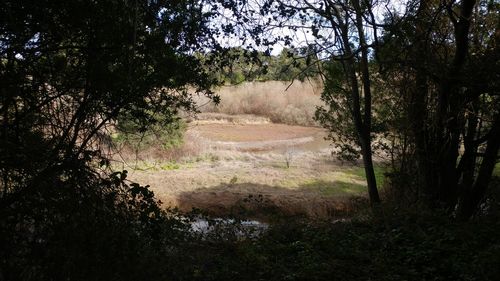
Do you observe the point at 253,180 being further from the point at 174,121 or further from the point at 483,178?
the point at 174,121

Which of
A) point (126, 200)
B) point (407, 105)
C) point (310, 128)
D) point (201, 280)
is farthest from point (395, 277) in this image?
point (310, 128)

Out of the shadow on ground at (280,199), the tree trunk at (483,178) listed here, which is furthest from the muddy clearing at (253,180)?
the tree trunk at (483,178)

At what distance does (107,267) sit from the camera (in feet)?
9.07

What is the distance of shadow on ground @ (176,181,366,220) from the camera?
42.8 feet

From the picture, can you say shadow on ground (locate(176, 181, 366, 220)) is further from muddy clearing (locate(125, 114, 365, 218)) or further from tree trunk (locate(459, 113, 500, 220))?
tree trunk (locate(459, 113, 500, 220))

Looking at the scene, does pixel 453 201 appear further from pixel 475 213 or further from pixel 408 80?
pixel 408 80

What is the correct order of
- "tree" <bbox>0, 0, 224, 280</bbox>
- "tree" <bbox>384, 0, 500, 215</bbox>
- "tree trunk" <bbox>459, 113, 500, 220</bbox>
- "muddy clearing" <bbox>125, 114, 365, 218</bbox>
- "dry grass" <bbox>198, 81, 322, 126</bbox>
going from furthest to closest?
"dry grass" <bbox>198, 81, 322, 126</bbox>
"muddy clearing" <bbox>125, 114, 365, 218</bbox>
"tree trunk" <bbox>459, 113, 500, 220</bbox>
"tree" <bbox>384, 0, 500, 215</bbox>
"tree" <bbox>0, 0, 224, 280</bbox>

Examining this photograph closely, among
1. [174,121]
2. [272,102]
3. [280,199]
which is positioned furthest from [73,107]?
[272,102]

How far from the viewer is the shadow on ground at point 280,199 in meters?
13.0

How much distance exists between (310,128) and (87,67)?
29821 mm

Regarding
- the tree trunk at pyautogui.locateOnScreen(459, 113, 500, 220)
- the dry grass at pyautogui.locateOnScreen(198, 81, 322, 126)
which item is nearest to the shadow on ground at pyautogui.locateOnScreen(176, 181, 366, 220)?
the tree trunk at pyautogui.locateOnScreen(459, 113, 500, 220)

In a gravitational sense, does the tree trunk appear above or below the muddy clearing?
above

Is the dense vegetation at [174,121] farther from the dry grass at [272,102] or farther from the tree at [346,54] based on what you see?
the dry grass at [272,102]

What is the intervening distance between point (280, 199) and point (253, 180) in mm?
2598
